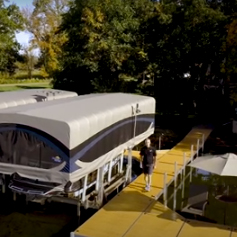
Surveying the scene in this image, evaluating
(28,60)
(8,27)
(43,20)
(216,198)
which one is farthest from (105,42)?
(28,60)

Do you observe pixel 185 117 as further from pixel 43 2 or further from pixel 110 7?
pixel 43 2

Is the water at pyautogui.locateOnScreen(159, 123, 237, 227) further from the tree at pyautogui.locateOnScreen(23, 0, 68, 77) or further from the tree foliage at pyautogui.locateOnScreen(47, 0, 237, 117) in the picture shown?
the tree at pyautogui.locateOnScreen(23, 0, 68, 77)

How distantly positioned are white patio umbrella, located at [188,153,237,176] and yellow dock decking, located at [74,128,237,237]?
1.79 meters

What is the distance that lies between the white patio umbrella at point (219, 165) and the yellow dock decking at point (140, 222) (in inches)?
70.6

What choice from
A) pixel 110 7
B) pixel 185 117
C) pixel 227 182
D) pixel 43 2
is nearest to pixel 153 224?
pixel 227 182

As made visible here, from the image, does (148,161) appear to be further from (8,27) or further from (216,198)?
(8,27)

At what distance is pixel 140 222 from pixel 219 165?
10.9ft

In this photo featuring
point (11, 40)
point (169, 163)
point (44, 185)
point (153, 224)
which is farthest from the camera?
point (11, 40)

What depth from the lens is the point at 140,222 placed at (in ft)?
34.5

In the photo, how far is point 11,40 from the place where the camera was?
3725 cm

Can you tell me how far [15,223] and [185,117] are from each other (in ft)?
64.1

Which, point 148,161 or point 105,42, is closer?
point 148,161

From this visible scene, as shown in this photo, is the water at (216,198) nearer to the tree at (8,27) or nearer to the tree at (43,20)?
the tree at (8,27)

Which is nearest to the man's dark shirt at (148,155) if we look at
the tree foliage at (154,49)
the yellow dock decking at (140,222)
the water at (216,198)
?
the yellow dock decking at (140,222)
